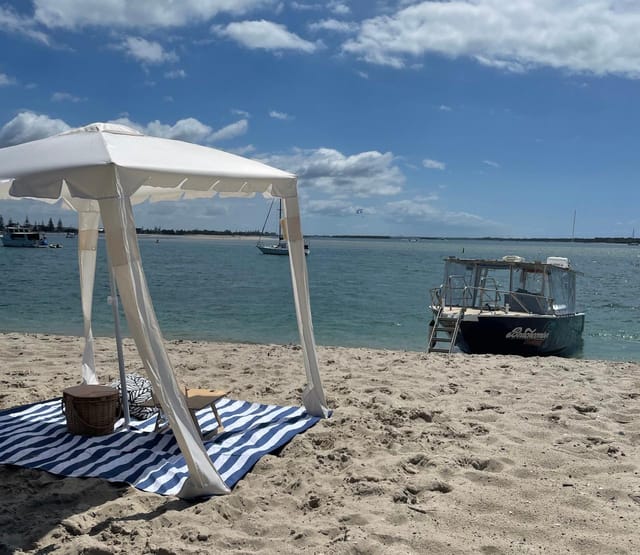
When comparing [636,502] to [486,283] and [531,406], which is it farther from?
[486,283]

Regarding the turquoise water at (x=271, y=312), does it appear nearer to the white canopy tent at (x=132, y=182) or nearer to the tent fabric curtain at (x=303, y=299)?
the tent fabric curtain at (x=303, y=299)

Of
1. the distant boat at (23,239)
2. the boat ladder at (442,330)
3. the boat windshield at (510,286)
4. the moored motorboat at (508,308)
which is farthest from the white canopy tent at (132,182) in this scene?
the distant boat at (23,239)

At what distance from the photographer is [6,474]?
466 centimetres

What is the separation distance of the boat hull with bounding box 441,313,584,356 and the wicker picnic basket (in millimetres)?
8170

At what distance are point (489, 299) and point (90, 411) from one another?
1024 centimetres

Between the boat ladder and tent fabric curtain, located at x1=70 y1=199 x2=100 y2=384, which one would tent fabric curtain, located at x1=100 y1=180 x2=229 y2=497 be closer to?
tent fabric curtain, located at x1=70 y1=199 x2=100 y2=384

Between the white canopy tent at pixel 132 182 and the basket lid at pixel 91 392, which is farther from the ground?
the white canopy tent at pixel 132 182

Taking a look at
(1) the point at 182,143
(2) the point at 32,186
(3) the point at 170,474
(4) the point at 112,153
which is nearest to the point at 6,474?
(3) the point at 170,474

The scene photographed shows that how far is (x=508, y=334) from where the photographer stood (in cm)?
1216

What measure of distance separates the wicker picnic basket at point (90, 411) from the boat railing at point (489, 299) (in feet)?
29.9

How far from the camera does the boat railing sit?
1304cm

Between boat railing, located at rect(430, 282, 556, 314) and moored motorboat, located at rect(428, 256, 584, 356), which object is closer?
moored motorboat, located at rect(428, 256, 584, 356)

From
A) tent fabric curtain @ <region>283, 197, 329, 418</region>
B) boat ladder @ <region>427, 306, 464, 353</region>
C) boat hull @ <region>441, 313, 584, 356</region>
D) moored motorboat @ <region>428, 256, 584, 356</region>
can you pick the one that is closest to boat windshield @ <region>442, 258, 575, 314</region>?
moored motorboat @ <region>428, 256, 584, 356</region>

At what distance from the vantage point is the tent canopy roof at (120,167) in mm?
4137
